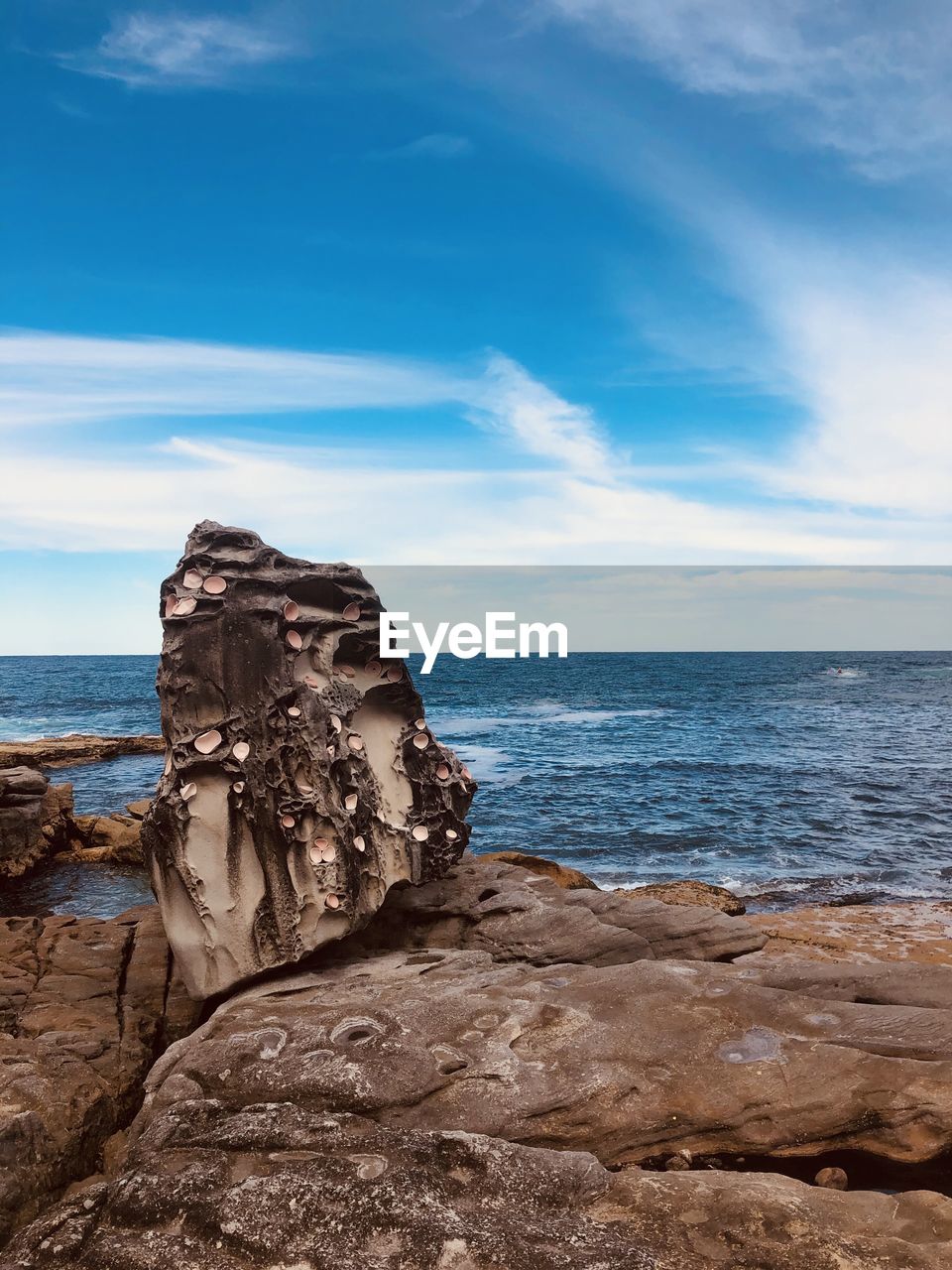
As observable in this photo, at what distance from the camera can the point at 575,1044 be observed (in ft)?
18.7

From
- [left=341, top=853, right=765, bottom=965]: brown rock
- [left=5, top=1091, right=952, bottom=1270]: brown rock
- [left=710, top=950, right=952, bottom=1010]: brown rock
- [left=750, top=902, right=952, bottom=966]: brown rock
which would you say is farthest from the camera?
[left=750, top=902, right=952, bottom=966]: brown rock

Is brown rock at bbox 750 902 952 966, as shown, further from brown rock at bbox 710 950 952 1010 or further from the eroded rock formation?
the eroded rock formation

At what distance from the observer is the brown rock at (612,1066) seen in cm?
516

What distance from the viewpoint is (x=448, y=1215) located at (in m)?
4.09

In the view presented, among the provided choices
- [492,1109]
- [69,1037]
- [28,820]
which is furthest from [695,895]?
[28,820]

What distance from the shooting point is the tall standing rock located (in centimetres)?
750

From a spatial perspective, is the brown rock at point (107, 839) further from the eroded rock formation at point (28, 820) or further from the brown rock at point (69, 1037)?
the brown rock at point (69, 1037)

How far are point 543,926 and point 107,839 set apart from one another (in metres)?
11.8

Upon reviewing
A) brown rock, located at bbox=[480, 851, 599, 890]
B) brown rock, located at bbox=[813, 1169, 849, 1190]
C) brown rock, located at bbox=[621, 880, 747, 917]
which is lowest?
brown rock, located at bbox=[621, 880, 747, 917]

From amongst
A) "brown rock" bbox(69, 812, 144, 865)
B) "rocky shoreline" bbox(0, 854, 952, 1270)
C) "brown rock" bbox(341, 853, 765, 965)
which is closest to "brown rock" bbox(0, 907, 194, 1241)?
"rocky shoreline" bbox(0, 854, 952, 1270)

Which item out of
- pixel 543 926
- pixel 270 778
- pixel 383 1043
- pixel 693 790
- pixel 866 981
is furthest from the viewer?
pixel 693 790

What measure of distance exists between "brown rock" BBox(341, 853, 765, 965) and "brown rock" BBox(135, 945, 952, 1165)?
135 cm

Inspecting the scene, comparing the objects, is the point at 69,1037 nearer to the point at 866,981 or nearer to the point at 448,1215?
the point at 448,1215

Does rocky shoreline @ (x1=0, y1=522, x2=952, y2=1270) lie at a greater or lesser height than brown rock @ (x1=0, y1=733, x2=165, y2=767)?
greater
